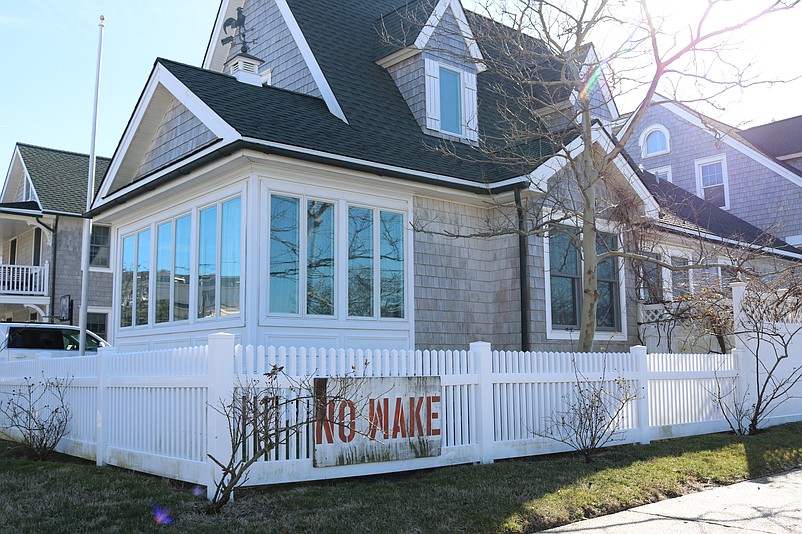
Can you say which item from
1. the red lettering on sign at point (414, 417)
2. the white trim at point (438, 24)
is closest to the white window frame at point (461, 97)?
the white trim at point (438, 24)

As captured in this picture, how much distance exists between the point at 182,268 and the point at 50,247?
14495 mm

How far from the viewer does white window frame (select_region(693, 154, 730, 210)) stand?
82.7ft

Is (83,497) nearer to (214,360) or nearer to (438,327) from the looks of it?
(214,360)

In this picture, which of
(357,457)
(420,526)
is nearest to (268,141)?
(357,457)

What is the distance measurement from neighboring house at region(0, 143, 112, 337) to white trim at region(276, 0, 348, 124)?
12.4 m

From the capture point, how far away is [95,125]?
18547mm

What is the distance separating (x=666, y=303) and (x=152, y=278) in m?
9.45

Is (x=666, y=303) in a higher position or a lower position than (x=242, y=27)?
lower

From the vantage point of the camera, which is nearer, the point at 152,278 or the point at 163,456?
the point at 163,456

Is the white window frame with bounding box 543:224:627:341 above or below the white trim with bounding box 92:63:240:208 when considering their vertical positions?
below

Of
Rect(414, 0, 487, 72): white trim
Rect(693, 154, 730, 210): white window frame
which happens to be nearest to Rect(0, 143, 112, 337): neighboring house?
Rect(414, 0, 487, 72): white trim

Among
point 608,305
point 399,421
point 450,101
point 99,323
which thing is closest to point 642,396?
point 399,421

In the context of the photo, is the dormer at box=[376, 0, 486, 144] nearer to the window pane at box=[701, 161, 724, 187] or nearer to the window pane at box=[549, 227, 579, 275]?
the window pane at box=[549, 227, 579, 275]

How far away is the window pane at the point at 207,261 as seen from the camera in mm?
11008
